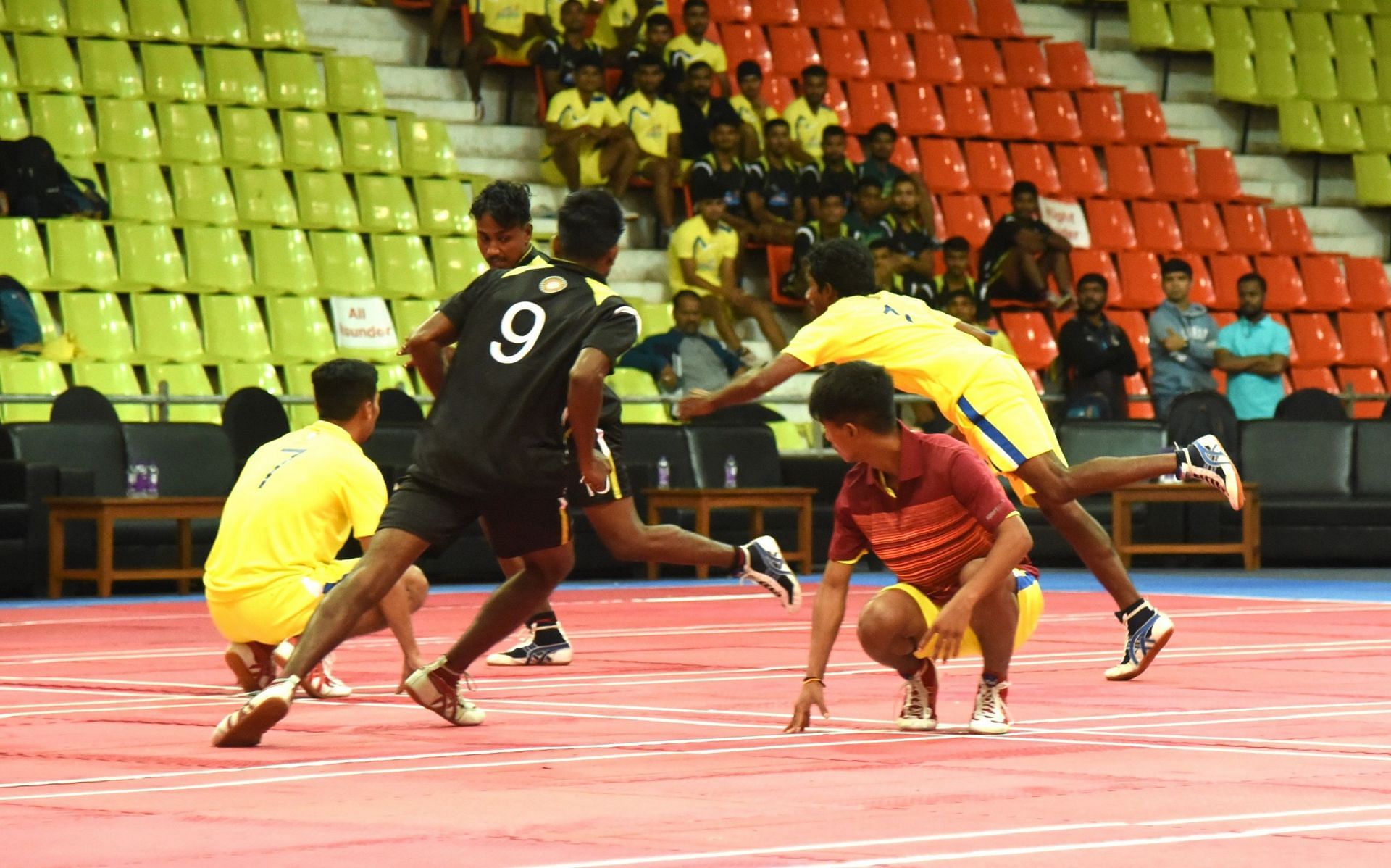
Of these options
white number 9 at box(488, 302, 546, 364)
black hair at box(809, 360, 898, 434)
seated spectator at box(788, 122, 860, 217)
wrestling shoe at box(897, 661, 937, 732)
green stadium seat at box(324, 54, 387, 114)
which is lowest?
wrestling shoe at box(897, 661, 937, 732)

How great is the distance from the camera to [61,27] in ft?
63.6

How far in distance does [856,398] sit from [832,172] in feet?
48.1

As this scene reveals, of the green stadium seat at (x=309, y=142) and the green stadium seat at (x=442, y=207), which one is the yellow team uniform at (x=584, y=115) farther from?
the green stadium seat at (x=309, y=142)

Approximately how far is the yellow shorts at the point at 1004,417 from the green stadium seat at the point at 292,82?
Result: 12.5 metres

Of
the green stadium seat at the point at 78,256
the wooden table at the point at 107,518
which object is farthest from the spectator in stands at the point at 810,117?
the wooden table at the point at 107,518

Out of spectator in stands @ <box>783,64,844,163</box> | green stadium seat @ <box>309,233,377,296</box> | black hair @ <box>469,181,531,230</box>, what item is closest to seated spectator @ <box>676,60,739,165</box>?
spectator in stands @ <box>783,64,844,163</box>

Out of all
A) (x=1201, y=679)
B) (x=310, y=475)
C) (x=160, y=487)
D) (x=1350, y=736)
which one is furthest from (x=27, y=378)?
(x=1350, y=736)

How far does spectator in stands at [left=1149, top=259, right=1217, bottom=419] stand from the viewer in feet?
67.3

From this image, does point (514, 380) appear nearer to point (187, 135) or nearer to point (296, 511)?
point (296, 511)

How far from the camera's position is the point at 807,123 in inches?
866

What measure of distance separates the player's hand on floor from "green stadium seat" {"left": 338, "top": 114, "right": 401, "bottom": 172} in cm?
1387

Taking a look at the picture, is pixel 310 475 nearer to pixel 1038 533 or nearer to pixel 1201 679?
pixel 1201 679

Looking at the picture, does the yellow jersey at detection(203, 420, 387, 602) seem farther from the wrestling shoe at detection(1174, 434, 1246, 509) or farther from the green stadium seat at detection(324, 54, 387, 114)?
the green stadium seat at detection(324, 54, 387, 114)

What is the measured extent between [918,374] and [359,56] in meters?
13.1
